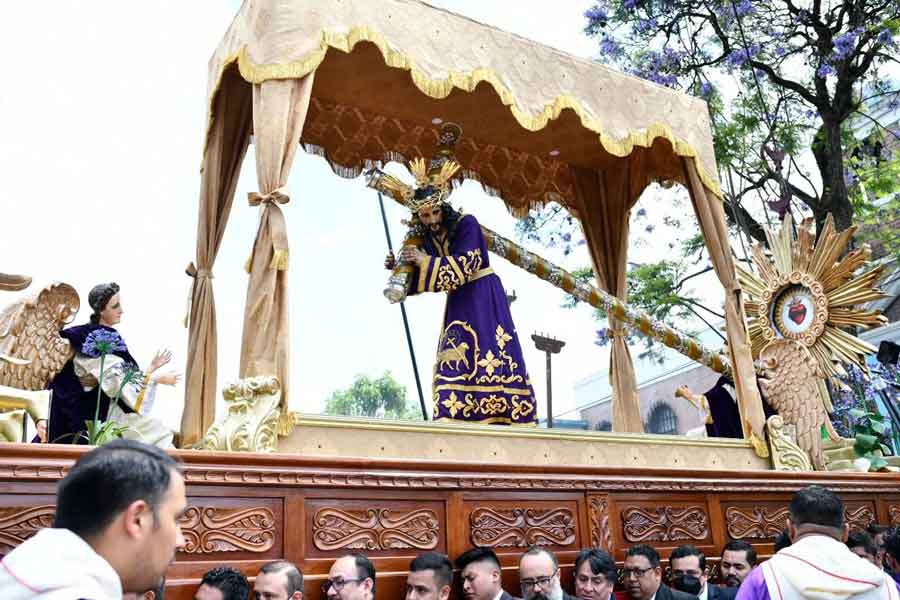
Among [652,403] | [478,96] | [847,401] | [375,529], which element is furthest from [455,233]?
[652,403]

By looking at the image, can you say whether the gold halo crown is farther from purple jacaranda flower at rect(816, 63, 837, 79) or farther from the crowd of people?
purple jacaranda flower at rect(816, 63, 837, 79)

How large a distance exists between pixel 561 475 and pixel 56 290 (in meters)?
2.85

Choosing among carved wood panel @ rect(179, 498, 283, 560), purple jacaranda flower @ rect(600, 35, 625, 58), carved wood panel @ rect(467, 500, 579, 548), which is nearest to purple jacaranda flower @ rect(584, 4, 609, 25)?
purple jacaranda flower @ rect(600, 35, 625, 58)

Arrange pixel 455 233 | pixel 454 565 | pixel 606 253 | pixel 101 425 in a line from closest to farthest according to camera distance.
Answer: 1. pixel 101 425
2. pixel 454 565
3. pixel 455 233
4. pixel 606 253

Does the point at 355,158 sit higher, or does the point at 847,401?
the point at 355,158

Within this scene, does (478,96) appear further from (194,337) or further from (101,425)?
(101,425)

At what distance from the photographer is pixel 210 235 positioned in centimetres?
514

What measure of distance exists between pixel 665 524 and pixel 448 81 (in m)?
3.01

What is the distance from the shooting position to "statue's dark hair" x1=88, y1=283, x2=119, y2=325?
4.77 meters

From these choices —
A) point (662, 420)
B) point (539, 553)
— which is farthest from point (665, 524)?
point (662, 420)

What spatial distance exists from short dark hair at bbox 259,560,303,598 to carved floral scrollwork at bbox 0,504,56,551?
892mm

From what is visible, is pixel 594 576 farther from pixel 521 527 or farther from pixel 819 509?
pixel 819 509

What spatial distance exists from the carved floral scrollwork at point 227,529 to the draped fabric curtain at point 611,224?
3.93m

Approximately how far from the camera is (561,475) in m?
5.04
